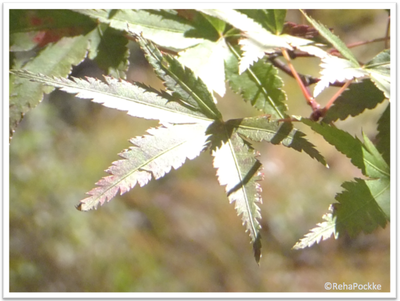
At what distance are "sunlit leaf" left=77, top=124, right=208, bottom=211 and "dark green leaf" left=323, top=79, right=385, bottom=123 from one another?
0.28 m

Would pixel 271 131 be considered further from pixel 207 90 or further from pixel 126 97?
pixel 126 97

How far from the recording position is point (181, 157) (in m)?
0.59

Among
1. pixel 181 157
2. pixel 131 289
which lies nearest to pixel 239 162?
pixel 181 157

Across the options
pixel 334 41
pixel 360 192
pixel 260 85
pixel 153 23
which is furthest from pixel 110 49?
pixel 360 192

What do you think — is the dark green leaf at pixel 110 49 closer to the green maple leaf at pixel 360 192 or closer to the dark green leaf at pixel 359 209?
the green maple leaf at pixel 360 192

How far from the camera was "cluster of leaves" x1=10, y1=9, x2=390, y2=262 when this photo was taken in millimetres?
578

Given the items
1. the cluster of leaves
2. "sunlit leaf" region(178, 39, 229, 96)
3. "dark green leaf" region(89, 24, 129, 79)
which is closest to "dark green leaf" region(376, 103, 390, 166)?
the cluster of leaves

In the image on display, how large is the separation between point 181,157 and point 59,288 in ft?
7.11

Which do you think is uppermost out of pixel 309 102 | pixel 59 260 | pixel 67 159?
pixel 309 102

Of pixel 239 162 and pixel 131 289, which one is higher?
pixel 239 162

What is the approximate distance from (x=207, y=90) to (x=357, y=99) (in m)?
0.32

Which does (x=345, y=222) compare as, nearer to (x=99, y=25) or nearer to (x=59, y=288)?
(x=99, y=25)

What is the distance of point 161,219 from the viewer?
120 inches

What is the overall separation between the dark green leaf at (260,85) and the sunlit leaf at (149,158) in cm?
14
